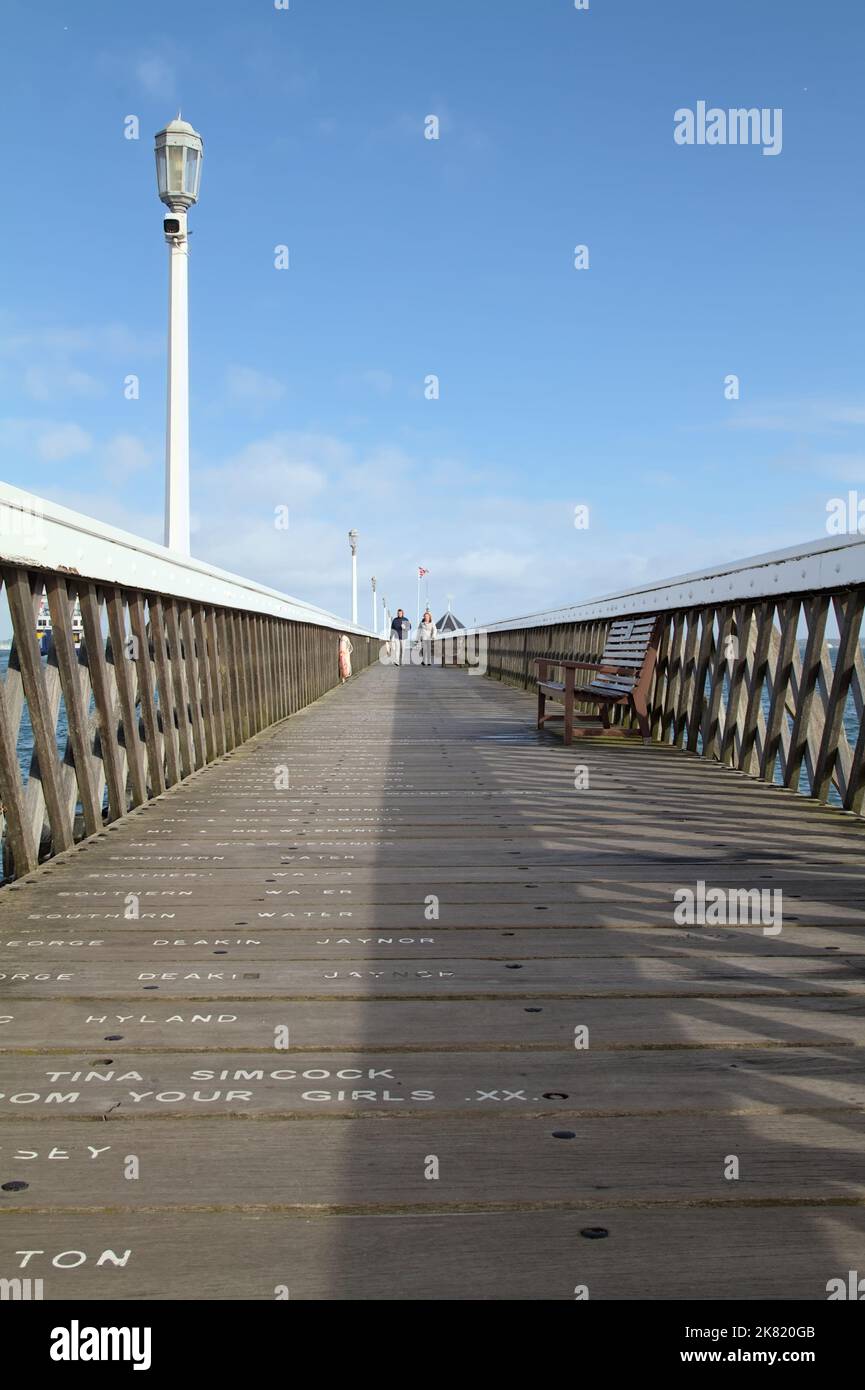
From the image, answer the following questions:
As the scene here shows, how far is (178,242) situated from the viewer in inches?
367

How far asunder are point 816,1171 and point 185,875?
2.43 m

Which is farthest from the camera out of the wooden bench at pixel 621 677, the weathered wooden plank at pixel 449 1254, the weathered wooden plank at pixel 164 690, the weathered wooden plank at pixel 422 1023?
the wooden bench at pixel 621 677

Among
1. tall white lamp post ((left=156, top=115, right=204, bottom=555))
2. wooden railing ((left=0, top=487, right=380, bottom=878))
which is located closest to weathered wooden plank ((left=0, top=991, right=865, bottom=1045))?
wooden railing ((left=0, top=487, right=380, bottom=878))

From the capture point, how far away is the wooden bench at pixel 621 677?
307 inches

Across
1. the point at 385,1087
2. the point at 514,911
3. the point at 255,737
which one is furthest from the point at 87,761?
the point at 255,737

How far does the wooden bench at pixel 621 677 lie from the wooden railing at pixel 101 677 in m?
2.19

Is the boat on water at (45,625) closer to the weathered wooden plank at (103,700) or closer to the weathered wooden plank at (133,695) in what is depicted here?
the weathered wooden plank at (103,700)

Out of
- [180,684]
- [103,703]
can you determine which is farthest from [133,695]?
[180,684]

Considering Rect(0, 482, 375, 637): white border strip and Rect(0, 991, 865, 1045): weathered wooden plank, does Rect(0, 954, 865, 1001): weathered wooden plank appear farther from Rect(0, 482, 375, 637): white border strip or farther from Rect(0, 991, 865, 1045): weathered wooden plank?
Rect(0, 482, 375, 637): white border strip

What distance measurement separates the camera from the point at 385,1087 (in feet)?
6.52

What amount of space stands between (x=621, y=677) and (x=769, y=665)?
7.06 feet

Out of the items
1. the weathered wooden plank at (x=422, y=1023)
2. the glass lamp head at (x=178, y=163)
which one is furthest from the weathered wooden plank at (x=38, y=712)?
the glass lamp head at (x=178, y=163)

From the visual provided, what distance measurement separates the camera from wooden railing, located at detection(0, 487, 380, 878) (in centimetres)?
358

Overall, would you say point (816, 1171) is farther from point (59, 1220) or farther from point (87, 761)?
point (87, 761)
